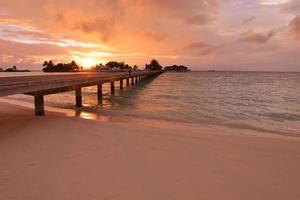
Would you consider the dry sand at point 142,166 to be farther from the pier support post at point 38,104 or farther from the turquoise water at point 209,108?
the turquoise water at point 209,108

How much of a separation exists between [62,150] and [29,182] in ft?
5.78

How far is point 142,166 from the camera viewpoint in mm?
5086

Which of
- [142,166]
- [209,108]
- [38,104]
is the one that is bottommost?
[209,108]

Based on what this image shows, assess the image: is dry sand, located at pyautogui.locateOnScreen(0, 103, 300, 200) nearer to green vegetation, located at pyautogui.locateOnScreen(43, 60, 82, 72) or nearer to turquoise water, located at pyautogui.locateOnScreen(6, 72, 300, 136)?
turquoise water, located at pyautogui.locateOnScreen(6, 72, 300, 136)

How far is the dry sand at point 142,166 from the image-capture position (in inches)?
158

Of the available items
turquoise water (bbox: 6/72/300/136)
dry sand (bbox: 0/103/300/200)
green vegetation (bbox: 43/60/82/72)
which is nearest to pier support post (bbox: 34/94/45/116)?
dry sand (bbox: 0/103/300/200)

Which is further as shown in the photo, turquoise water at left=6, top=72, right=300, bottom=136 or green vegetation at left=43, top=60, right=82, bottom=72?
green vegetation at left=43, top=60, right=82, bottom=72

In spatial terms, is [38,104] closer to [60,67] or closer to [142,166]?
[142,166]

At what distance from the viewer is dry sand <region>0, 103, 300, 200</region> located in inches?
158

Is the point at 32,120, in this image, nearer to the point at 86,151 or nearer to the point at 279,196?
the point at 86,151

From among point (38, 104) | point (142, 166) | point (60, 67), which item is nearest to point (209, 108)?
point (38, 104)

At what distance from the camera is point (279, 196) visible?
13.1ft

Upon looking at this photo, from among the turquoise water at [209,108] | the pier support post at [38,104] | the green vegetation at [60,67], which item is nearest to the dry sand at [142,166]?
the pier support post at [38,104]

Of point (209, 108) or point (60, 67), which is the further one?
point (60, 67)
